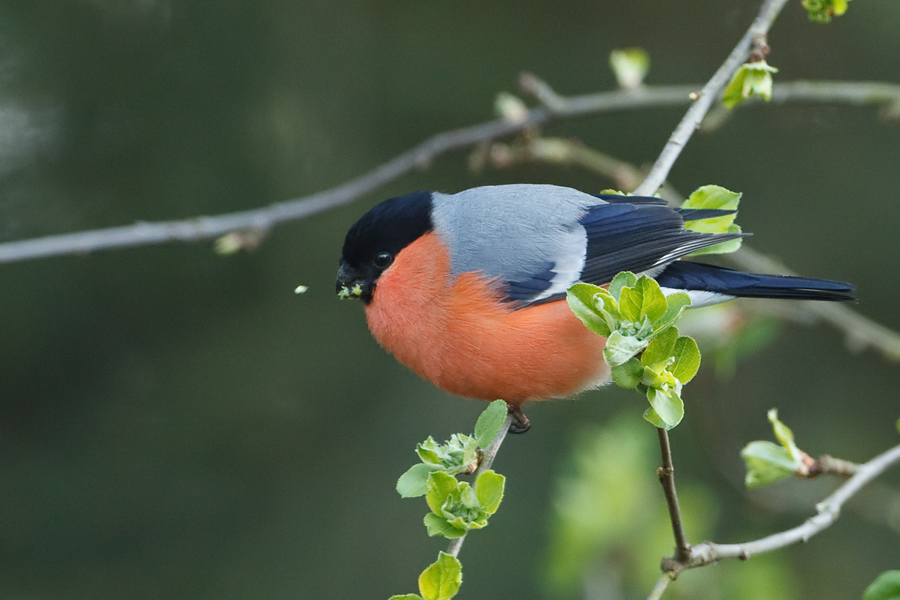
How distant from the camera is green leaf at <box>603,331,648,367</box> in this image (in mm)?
1181

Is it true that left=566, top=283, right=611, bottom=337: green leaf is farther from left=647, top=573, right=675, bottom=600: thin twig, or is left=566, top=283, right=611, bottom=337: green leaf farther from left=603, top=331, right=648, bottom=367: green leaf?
left=647, top=573, right=675, bottom=600: thin twig

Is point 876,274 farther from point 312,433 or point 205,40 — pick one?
point 205,40

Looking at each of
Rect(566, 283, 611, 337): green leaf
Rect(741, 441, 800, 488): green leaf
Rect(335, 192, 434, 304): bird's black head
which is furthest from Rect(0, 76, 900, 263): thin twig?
Rect(566, 283, 611, 337): green leaf

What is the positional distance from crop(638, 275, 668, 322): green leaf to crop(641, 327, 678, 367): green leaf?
0.08ft

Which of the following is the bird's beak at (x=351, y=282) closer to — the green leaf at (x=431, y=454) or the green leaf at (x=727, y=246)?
the green leaf at (x=727, y=246)

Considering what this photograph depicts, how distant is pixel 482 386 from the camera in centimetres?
216

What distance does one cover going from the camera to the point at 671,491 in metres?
1.32

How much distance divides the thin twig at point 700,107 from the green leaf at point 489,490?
0.82 m

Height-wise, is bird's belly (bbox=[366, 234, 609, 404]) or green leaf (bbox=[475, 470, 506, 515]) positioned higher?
green leaf (bbox=[475, 470, 506, 515])

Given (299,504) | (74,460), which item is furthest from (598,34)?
(74,460)

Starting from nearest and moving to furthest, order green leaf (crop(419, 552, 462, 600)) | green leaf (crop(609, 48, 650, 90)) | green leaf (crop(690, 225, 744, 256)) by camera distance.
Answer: green leaf (crop(419, 552, 462, 600)), green leaf (crop(690, 225, 744, 256)), green leaf (crop(609, 48, 650, 90))

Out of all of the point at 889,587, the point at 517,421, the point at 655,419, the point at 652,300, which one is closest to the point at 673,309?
the point at 652,300

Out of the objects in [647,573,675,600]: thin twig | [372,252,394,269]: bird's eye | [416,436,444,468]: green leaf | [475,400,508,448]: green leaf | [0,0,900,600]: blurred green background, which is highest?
[475,400,508,448]: green leaf

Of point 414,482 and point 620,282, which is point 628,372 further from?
point 414,482
